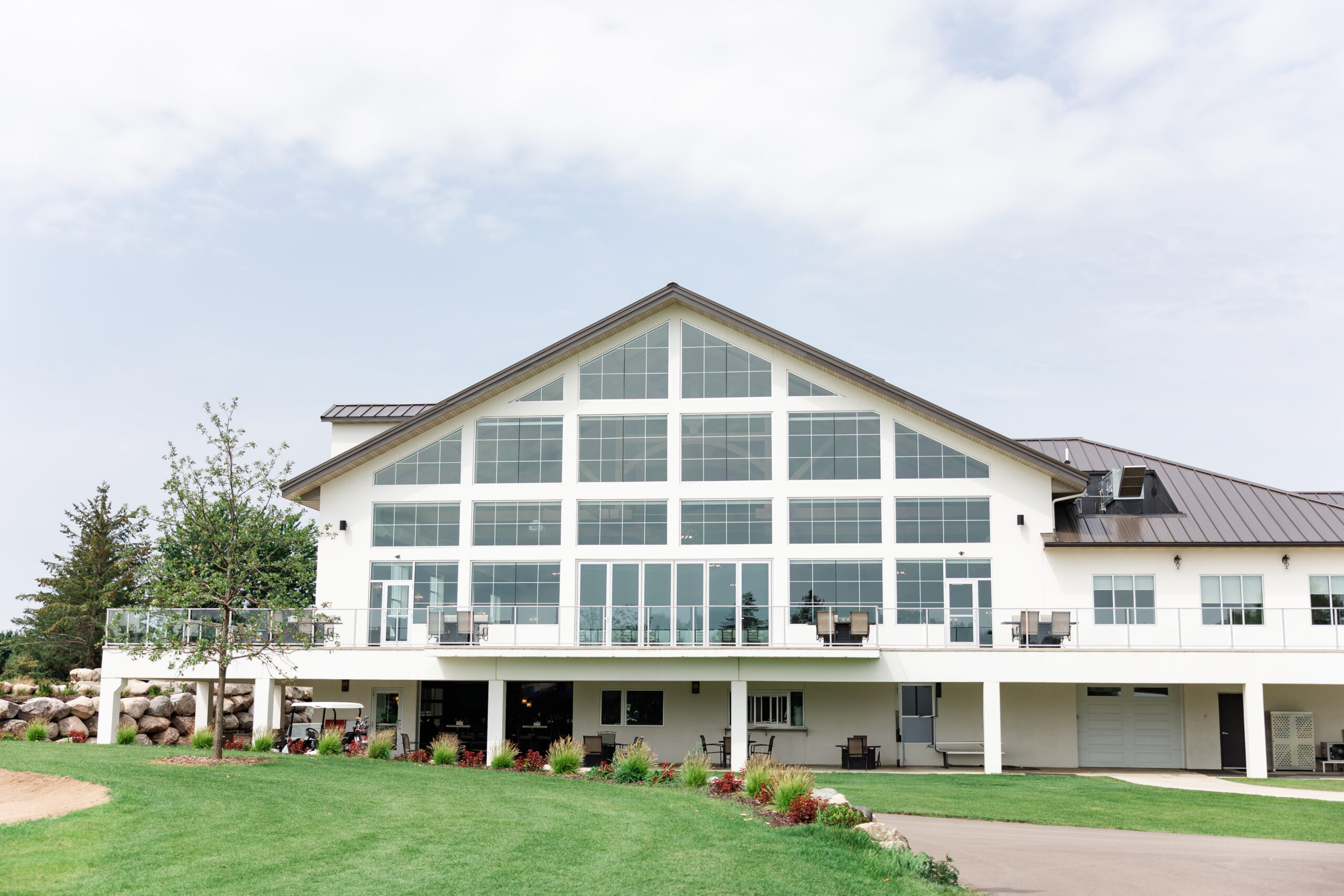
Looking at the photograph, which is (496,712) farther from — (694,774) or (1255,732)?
(1255,732)

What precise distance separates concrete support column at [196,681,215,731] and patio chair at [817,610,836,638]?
14.7 metres

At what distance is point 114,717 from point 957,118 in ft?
74.7

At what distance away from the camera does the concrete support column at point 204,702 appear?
28328 millimetres

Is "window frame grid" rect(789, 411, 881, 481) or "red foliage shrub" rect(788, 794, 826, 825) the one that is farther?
"window frame grid" rect(789, 411, 881, 481)

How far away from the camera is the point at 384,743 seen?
2339 centimetres

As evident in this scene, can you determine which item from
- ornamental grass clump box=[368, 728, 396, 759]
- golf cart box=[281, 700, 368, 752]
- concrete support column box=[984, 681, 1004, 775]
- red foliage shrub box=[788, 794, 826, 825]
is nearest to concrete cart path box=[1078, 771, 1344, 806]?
concrete support column box=[984, 681, 1004, 775]

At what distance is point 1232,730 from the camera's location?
27500 mm

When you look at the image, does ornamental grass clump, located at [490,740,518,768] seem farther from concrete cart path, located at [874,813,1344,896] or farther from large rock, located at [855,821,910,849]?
large rock, located at [855,821,910,849]

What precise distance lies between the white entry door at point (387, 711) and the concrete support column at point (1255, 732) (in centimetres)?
1916

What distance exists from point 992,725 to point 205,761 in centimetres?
1578

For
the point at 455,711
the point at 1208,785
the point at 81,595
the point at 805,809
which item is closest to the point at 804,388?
the point at 455,711

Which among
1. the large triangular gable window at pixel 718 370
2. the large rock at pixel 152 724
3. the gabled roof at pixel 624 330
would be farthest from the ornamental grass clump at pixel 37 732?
the large triangular gable window at pixel 718 370

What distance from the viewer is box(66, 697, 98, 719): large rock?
28.8 m

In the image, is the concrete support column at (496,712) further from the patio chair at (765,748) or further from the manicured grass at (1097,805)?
the manicured grass at (1097,805)
